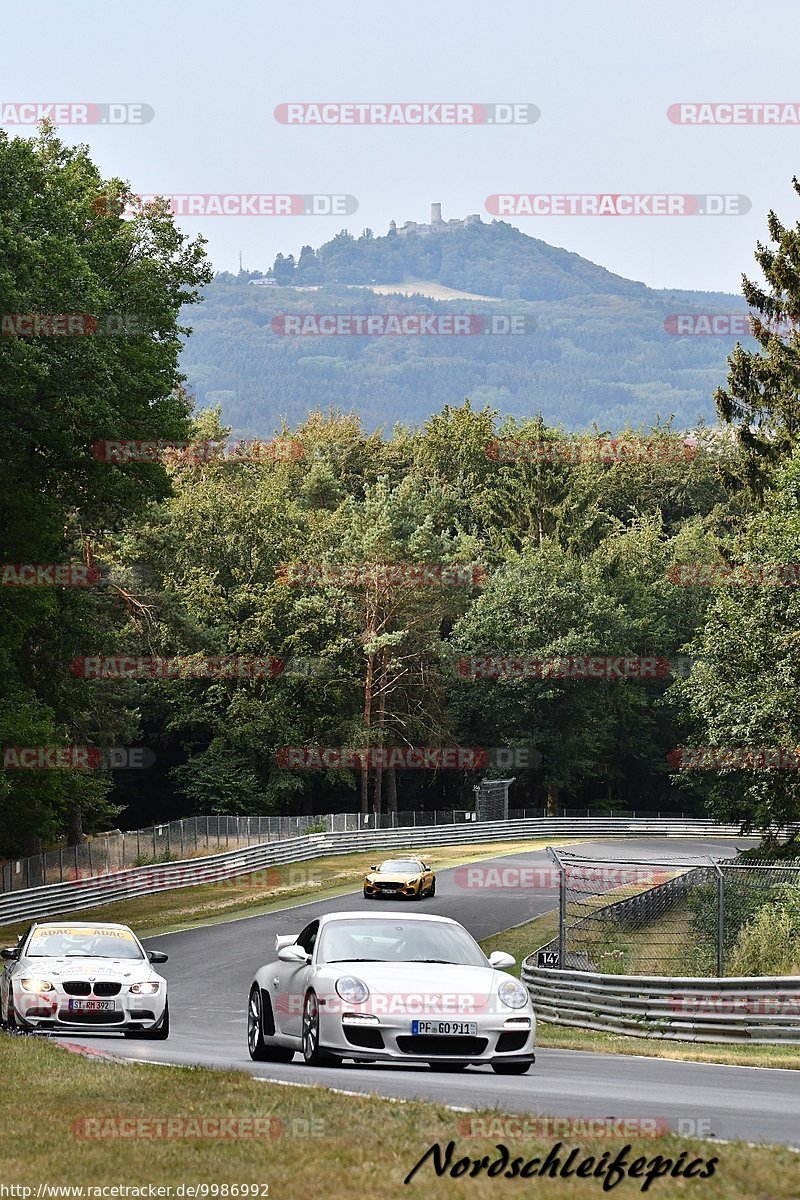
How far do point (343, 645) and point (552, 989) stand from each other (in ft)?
180

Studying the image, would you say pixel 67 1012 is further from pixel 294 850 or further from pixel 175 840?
pixel 294 850

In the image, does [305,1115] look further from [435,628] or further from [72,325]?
[435,628]

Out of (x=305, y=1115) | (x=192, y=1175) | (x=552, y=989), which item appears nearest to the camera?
(x=192, y=1175)

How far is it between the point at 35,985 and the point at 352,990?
583 centimetres

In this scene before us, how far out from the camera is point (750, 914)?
27875mm

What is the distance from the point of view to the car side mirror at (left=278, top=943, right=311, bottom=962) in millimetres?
13367

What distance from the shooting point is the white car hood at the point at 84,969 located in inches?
672

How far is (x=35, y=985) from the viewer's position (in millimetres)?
17156

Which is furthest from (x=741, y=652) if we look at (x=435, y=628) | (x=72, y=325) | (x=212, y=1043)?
(x=435, y=628)

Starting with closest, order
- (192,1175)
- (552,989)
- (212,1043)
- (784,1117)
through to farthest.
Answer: (192,1175), (784,1117), (212,1043), (552,989)
